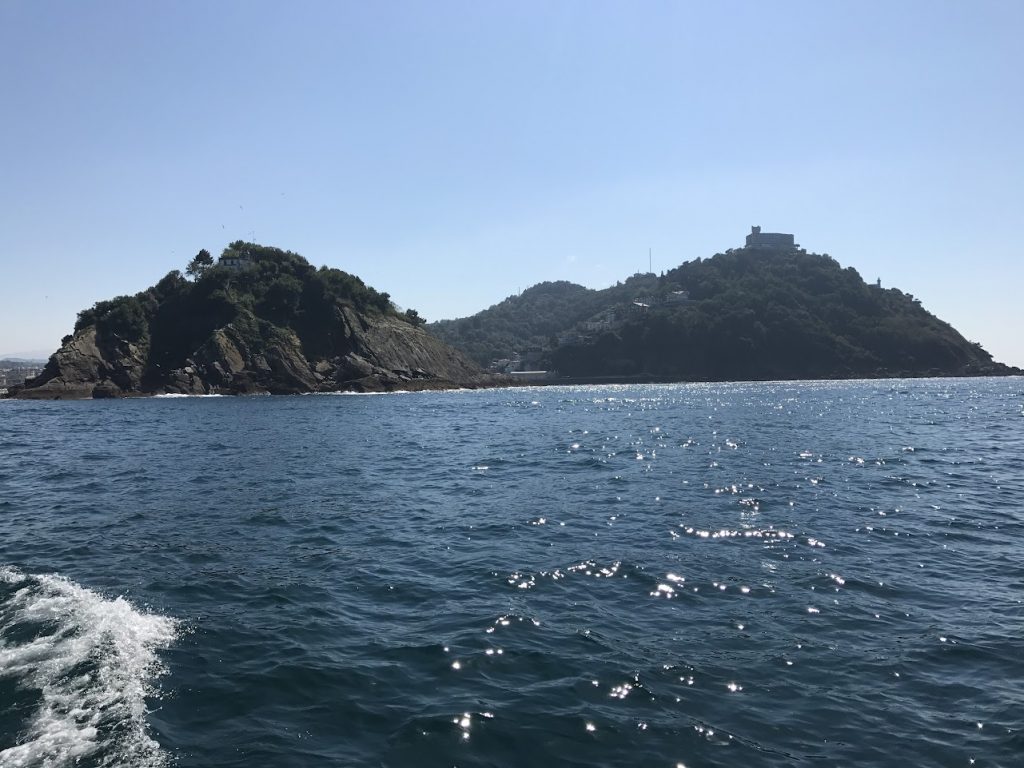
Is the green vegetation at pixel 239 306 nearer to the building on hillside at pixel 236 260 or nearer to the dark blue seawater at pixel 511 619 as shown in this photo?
the building on hillside at pixel 236 260

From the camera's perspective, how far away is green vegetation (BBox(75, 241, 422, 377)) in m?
116

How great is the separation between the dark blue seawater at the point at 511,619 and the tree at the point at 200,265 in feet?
390

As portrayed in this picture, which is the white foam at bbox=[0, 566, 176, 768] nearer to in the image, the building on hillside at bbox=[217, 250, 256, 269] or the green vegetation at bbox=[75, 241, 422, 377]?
the green vegetation at bbox=[75, 241, 422, 377]

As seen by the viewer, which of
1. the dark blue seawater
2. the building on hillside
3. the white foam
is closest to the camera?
the white foam

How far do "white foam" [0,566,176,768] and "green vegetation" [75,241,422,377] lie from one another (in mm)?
112479

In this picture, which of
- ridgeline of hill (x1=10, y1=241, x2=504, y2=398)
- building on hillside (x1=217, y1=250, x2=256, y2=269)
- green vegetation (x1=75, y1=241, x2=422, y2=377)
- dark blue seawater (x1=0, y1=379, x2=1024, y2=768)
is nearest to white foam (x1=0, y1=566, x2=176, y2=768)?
dark blue seawater (x1=0, y1=379, x2=1024, y2=768)

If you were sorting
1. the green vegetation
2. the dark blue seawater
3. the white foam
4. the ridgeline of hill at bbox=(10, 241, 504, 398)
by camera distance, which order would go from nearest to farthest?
the white foam → the dark blue seawater → the ridgeline of hill at bbox=(10, 241, 504, 398) → the green vegetation

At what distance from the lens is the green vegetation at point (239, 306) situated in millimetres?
115688

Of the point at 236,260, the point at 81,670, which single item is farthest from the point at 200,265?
the point at 81,670

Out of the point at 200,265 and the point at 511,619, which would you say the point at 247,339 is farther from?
the point at 511,619

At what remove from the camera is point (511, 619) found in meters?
12.0

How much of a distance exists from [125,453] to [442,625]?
31.2 m

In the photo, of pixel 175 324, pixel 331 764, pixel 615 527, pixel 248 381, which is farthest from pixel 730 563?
pixel 175 324

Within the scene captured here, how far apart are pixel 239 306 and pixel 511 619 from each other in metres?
126
